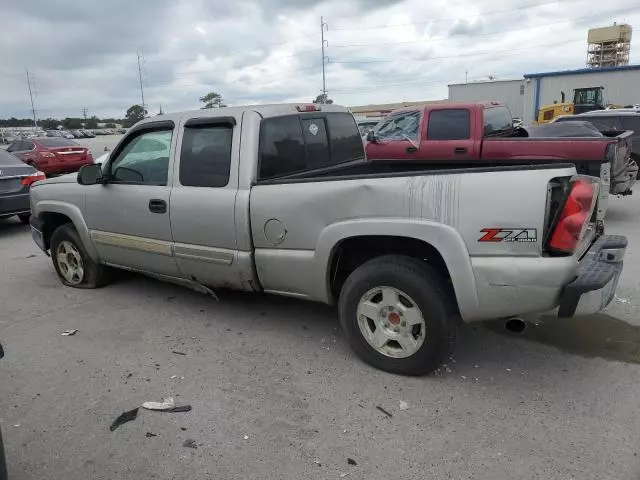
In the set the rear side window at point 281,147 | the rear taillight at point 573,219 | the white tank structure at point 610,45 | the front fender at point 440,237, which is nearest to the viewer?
the rear taillight at point 573,219

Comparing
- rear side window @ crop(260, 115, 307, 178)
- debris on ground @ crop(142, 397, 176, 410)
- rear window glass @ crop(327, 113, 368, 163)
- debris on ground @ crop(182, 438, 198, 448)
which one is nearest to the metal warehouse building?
rear window glass @ crop(327, 113, 368, 163)

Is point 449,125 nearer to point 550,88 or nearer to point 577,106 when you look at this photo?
A: point 577,106

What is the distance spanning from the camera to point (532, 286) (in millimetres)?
2947

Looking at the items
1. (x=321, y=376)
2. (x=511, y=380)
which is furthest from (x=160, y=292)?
(x=511, y=380)

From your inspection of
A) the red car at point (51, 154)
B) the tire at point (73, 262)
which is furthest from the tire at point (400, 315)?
the red car at point (51, 154)

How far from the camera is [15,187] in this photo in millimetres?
9031

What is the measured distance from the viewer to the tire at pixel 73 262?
5406 mm

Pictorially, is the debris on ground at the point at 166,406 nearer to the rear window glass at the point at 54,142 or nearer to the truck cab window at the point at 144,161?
the truck cab window at the point at 144,161

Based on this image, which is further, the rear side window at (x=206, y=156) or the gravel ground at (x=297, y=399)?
the rear side window at (x=206, y=156)

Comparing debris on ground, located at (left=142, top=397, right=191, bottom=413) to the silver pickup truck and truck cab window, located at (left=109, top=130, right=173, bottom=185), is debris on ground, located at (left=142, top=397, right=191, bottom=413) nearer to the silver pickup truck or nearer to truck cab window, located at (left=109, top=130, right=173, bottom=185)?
the silver pickup truck

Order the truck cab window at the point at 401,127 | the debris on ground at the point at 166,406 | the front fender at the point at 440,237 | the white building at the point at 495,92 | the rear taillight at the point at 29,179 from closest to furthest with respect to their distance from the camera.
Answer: the front fender at the point at 440,237 < the debris on ground at the point at 166,406 < the rear taillight at the point at 29,179 < the truck cab window at the point at 401,127 < the white building at the point at 495,92

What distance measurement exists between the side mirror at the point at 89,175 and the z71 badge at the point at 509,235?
141 inches

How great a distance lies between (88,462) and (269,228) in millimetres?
1850

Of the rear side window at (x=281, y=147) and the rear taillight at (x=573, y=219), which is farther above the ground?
the rear side window at (x=281, y=147)
